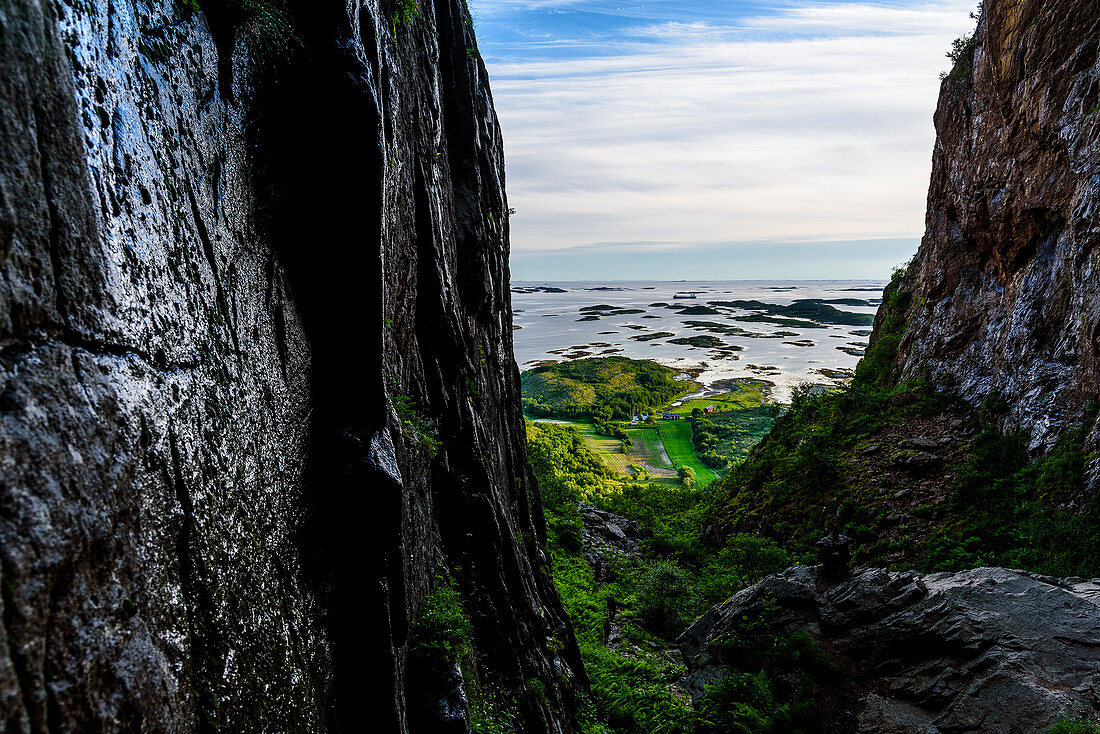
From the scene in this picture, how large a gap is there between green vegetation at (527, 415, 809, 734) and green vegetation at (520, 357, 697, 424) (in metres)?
34.1

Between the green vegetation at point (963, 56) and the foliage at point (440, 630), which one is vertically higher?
the green vegetation at point (963, 56)

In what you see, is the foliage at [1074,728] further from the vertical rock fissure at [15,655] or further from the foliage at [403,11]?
the foliage at [403,11]

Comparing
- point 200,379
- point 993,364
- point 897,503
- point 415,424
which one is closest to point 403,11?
point 415,424

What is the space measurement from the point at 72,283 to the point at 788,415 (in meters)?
32.9

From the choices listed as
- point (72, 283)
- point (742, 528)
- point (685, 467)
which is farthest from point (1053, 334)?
point (685, 467)

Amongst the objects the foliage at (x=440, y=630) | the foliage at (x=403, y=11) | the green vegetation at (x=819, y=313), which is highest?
the foliage at (x=403, y=11)

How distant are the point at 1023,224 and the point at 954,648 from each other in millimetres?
14001

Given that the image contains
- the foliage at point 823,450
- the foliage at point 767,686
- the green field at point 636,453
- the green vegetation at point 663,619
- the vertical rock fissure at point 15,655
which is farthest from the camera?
the green field at point 636,453

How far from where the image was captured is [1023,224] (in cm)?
1725

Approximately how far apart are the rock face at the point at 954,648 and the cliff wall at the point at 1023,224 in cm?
464

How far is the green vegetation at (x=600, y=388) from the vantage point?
249 ft

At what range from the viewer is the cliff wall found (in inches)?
571

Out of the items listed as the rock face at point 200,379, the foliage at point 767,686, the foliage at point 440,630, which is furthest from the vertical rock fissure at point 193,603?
the foliage at point 767,686

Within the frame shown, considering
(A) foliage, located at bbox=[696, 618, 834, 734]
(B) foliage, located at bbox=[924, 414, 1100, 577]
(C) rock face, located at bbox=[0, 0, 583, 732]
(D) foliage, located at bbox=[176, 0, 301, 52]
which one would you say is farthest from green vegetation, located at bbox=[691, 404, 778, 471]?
(D) foliage, located at bbox=[176, 0, 301, 52]
